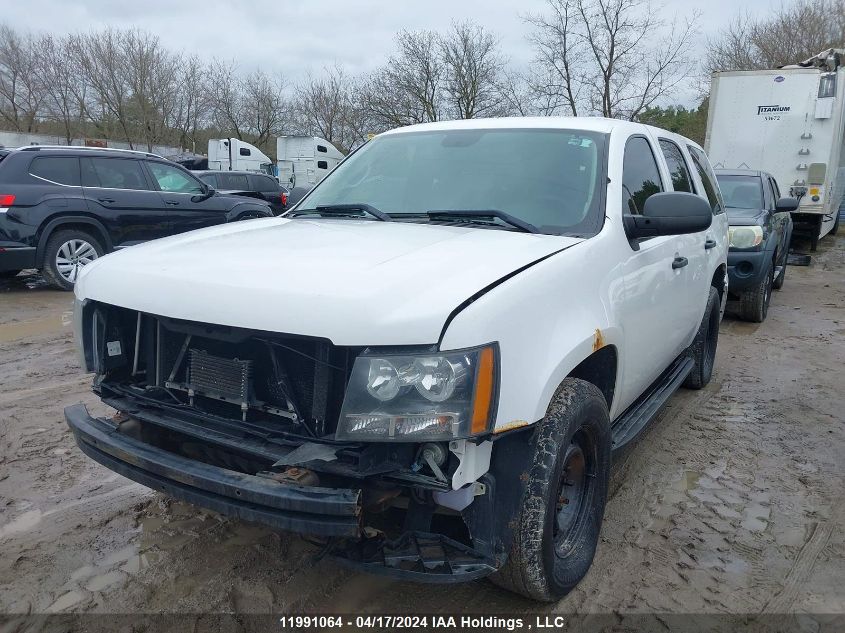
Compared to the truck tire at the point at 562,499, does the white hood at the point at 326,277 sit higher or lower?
higher

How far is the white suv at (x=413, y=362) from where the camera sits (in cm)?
202

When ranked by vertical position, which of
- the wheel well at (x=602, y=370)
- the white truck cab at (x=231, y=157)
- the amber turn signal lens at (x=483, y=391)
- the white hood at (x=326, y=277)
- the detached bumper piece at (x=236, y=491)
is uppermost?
the white truck cab at (x=231, y=157)

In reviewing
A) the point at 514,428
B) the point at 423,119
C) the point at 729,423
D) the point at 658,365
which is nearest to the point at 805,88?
the point at 729,423

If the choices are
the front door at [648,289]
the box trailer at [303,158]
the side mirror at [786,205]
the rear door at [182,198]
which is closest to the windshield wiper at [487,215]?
the front door at [648,289]

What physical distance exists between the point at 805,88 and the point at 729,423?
1062 centimetres

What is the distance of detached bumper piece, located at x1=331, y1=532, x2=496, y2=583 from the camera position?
2.07 m

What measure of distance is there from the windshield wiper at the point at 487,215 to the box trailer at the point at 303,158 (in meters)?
27.9

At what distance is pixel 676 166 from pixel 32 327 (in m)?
6.48

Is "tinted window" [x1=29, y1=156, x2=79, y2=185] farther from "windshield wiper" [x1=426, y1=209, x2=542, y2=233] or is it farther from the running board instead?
the running board

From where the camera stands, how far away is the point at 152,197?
9.67 metres

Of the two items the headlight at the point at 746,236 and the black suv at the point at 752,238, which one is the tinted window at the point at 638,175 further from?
the headlight at the point at 746,236

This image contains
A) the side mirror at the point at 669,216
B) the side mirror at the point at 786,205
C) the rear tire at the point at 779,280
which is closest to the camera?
the side mirror at the point at 669,216

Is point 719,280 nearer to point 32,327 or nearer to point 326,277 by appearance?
point 326,277

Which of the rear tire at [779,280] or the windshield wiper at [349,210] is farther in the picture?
the rear tire at [779,280]
